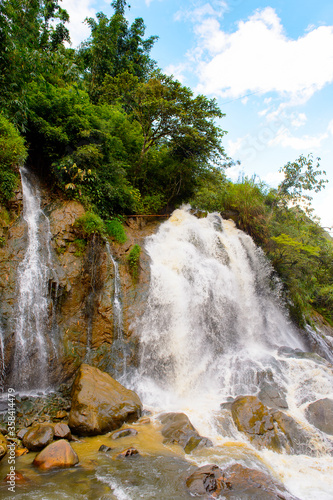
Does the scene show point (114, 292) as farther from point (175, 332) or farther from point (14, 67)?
point (14, 67)

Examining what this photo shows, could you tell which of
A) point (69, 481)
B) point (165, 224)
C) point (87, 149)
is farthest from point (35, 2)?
point (69, 481)

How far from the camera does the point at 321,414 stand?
5891 mm

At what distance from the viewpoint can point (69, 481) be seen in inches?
143

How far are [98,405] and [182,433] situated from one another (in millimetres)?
1744

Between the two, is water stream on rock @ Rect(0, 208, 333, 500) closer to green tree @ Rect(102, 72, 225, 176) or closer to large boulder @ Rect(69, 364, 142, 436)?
large boulder @ Rect(69, 364, 142, 436)

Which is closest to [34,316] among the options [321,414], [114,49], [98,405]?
[98,405]

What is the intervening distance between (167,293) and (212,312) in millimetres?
1712

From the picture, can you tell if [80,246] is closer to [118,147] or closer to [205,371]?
[205,371]

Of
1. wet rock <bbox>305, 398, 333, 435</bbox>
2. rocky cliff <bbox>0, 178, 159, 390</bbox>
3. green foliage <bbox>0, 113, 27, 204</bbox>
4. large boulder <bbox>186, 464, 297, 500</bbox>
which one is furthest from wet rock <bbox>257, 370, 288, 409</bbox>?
green foliage <bbox>0, 113, 27, 204</bbox>

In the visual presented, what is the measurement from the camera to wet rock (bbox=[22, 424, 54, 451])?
4516 mm

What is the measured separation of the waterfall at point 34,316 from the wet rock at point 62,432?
58.2 inches

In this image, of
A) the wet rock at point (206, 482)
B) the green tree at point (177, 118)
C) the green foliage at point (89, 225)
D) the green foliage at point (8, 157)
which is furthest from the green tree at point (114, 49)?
the wet rock at point (206, 482)

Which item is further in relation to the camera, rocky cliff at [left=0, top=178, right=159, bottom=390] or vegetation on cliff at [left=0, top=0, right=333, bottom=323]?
vegetation on cliff at [left=0, top=0, right=333, bottom=323]

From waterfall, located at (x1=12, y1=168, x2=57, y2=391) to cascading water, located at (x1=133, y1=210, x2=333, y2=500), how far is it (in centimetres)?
244
